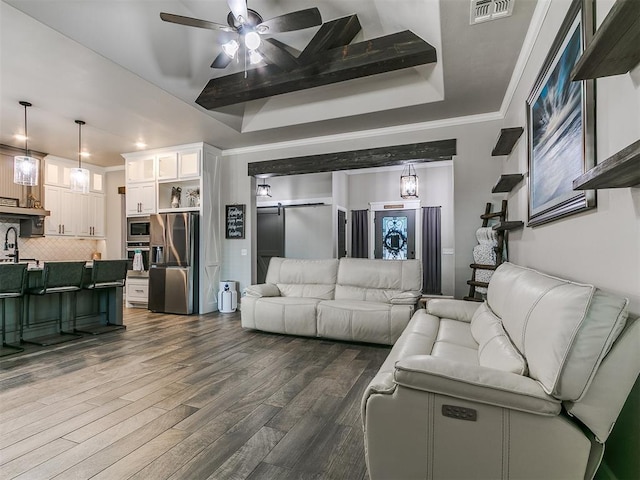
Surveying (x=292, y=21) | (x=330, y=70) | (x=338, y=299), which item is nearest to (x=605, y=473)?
(x=338, y=299)

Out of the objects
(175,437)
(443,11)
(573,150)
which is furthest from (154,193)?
(573,150)

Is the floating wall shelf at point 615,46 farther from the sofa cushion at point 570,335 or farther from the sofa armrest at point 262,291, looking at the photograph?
the sofa armrest at point 262,291

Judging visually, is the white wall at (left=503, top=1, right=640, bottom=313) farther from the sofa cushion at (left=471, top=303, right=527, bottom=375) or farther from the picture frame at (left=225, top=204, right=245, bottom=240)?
the picture frame at (left=225, top=204, right=245, bottom=240)

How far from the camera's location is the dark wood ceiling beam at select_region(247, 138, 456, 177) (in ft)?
15.1

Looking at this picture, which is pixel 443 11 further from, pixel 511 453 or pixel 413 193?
pixel 413 193

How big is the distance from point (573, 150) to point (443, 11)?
Answer: 1388 millimetres

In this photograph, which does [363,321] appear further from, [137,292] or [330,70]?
[137,292]

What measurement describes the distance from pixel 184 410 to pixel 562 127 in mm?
2987

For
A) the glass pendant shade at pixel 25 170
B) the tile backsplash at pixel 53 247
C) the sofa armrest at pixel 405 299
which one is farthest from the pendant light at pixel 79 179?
the sofa armrest at pixel 405 299

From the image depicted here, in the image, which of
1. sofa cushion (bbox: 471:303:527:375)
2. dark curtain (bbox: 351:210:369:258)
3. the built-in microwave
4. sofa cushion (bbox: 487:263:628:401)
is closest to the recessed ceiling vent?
sofa cushion (bbox: 487:263:628:401)

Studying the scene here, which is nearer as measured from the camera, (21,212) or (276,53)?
(276,53)

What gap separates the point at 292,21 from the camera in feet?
8.32

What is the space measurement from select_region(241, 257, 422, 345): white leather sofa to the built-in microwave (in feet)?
9.01

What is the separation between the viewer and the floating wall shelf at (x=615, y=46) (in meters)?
0.92
